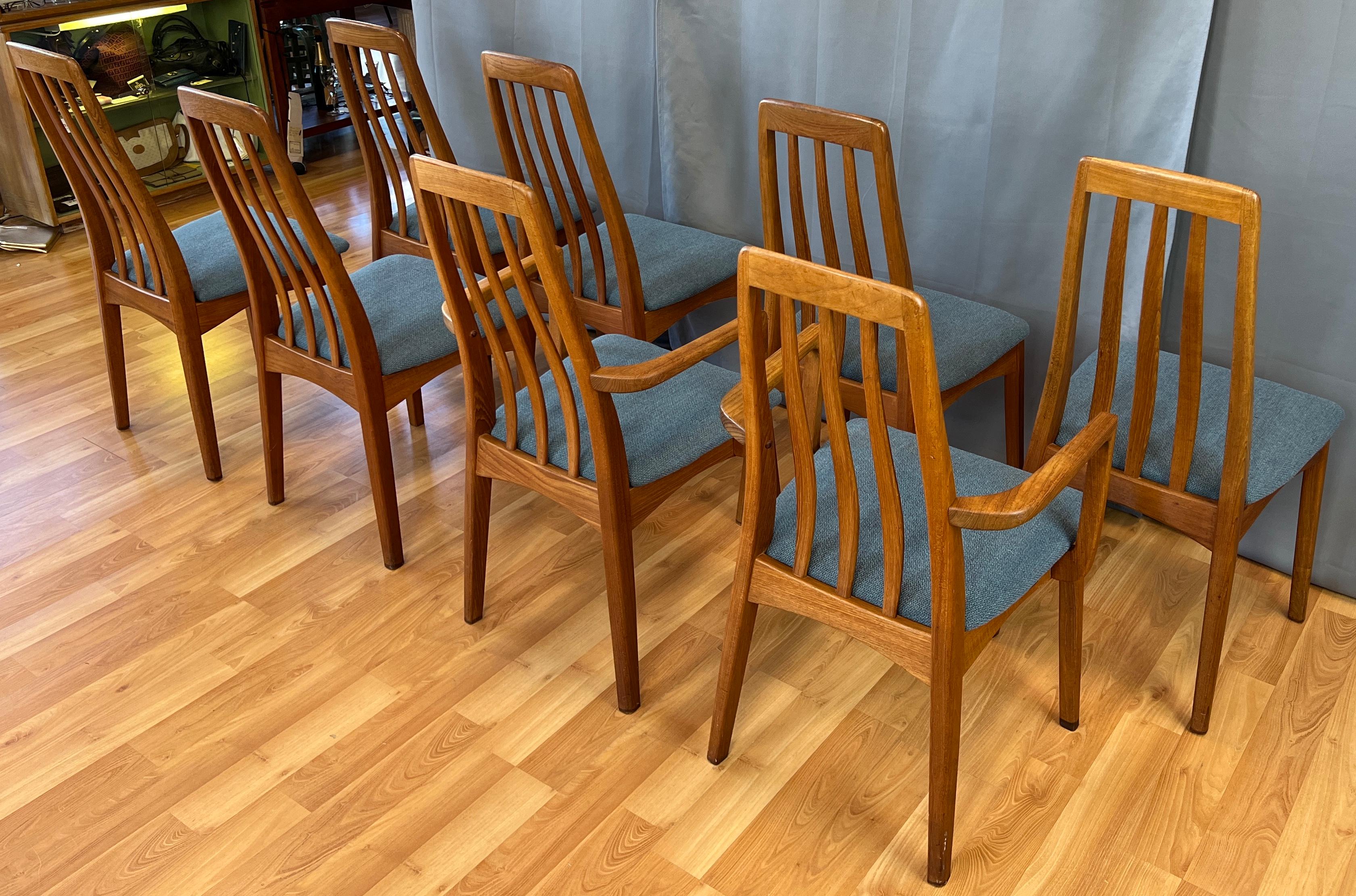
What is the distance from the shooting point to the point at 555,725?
6.23 feet

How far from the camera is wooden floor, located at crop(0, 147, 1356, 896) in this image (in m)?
1.65

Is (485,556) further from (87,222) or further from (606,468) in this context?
(87,222)

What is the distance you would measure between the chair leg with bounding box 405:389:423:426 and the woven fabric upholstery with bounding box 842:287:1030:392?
111cm

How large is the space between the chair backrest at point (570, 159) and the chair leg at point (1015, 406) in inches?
29.6

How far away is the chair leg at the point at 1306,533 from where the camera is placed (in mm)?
1907

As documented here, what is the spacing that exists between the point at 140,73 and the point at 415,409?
2.39 m

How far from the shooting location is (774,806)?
174cm

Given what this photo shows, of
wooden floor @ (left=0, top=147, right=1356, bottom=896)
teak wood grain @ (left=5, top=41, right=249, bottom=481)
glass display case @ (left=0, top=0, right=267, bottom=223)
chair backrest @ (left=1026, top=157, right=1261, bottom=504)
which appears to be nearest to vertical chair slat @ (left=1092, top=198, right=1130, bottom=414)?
chair backrest @ (left=1026, top=157, right=1261, bottom=504)

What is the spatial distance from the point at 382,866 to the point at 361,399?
89 cm

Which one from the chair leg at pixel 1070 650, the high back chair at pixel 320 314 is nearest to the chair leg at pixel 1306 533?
the chair leg at pixel 1070 650

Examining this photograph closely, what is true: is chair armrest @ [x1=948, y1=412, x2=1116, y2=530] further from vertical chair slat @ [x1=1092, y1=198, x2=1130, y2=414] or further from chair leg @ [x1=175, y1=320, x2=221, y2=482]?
chair leg @ [x1=175, y1=320, x2=221, y2=482]

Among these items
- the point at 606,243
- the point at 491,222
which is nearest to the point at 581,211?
the point at 606,243

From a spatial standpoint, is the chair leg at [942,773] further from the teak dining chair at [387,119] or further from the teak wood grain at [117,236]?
the teak wood grain at [117,236]

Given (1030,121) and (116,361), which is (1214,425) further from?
(116,361)
